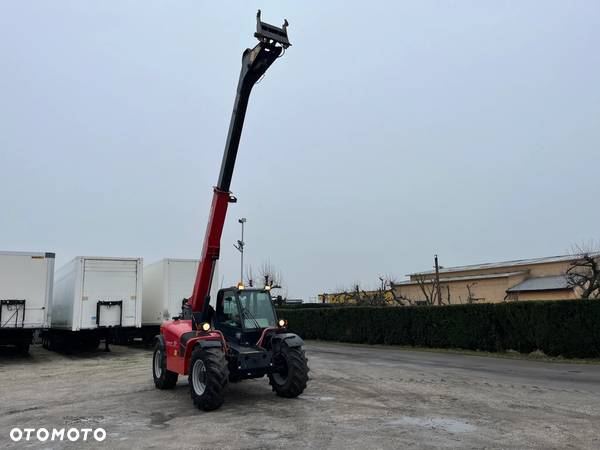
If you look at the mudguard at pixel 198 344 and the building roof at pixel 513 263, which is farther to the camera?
the building roof at pixel 513 263

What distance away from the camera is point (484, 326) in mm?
22531

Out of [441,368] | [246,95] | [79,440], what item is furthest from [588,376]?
[79,440]

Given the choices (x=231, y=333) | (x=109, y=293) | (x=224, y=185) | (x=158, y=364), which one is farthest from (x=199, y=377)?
(x=109, y=293)

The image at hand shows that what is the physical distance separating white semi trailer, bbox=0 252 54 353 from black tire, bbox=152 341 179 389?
9.17m

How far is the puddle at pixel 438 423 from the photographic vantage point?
7770 mm

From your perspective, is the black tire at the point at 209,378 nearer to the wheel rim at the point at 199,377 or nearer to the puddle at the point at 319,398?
the wheel rim at the point at 199,377

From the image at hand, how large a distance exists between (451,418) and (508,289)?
41.8 meters

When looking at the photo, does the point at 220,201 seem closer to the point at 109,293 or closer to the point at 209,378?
the point at 209,378

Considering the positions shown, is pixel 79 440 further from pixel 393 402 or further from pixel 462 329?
pixel 462 329

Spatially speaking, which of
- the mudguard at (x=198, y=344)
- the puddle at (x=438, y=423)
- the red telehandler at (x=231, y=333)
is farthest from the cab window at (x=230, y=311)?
the puddle at (x=438, y=423)

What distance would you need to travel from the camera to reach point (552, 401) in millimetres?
10312

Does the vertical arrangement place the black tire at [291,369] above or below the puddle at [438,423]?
above

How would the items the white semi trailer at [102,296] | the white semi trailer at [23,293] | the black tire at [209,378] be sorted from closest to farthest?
the black tire at [209,378] < the white semi trailer at [23,293] < the white semi trailer at [102,296]

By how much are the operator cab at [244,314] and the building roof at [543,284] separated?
37.8 meters
